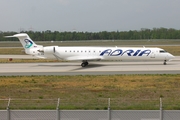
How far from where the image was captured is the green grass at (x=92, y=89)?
62.7ft

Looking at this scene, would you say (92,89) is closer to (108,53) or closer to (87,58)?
(87,58)

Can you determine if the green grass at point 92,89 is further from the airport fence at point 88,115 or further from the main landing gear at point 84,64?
the main landing gear at point 84,64

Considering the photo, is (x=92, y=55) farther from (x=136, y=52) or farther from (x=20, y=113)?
(x=20, y=113)

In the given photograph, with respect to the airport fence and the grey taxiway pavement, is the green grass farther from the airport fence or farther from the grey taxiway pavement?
the airport fence

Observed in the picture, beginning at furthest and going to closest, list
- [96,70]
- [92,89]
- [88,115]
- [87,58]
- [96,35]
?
[96,35]
[87,58]
[96,70]
[92,89]
[88,115]

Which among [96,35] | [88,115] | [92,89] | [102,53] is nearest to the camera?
[88,115]

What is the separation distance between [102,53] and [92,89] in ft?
58.4

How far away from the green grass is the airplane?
10541mm

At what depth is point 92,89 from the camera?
24.8 meters

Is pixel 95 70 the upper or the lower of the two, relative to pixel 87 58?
lower

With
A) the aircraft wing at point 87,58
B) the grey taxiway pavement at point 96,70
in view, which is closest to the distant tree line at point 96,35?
the grey taxiway pavement at point 96,70

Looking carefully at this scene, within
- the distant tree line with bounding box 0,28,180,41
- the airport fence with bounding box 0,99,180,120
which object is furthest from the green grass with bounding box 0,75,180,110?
the distant tree line with bounding box 0,28,180,41

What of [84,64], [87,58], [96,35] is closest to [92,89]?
[87,58]

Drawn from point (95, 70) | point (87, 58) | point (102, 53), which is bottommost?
point (95, 70)
